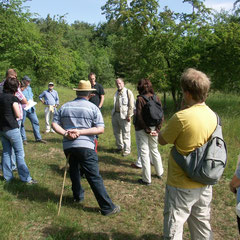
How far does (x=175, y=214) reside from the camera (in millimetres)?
2143

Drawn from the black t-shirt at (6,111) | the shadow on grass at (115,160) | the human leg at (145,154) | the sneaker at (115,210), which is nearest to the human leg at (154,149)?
the human leg at (145,154)

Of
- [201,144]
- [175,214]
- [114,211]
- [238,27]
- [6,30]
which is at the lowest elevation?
[114,211]

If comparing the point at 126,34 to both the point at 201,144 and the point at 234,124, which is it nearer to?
the point at 234,124

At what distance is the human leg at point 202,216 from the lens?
2228 millimetres

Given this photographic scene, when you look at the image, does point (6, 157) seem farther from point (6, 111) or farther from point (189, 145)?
point (189, 145)

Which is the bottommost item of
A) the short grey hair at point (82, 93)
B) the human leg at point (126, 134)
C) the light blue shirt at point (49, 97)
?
the human leg at point (126, 134)

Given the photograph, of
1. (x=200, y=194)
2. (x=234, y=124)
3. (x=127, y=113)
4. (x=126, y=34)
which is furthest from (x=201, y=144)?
(x=126, y=34)

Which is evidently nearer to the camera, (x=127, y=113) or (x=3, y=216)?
(x=3, y=216)

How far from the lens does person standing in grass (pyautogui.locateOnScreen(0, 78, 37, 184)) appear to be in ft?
13.3

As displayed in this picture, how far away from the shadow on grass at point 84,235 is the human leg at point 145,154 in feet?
4.68

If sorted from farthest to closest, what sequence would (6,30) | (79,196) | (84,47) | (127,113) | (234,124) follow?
1. (84,47)
2. (6,30)
3. (234,124)
4. (127,113)
5. (79,196)

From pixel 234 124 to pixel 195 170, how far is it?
6816mm

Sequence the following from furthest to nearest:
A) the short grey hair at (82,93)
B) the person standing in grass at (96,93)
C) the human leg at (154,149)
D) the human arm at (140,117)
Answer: the person standing in grass at (96,93)
the human leg at (154,149)
the human arm at (140,117)
the short grey hair at (82,93)

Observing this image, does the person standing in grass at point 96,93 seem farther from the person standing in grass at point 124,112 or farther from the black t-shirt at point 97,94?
the person standing in grass at point 124,112
